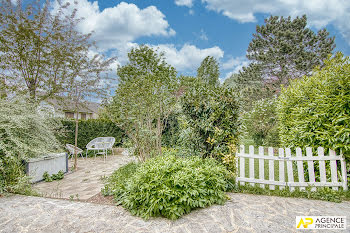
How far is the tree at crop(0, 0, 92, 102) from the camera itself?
617 cm

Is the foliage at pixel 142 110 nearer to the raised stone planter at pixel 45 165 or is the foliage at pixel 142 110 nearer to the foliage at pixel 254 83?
the raised stone planter at pixel 45 165

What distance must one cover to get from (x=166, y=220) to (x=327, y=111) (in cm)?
343

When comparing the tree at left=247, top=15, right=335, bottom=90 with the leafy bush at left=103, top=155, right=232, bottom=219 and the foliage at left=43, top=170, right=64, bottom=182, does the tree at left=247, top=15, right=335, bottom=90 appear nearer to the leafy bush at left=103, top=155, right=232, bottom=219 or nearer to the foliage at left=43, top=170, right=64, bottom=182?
the leafy bush at left=103, top=155, right=232, bottom=219

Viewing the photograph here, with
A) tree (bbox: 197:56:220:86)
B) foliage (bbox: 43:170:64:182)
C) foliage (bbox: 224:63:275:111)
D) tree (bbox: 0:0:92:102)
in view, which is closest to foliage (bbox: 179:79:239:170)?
foliage (bbox: 43:170:64:182)

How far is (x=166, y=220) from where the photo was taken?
255 cm

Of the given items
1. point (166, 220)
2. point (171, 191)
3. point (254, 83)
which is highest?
point (254, 83)

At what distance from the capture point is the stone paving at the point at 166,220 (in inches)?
93.7

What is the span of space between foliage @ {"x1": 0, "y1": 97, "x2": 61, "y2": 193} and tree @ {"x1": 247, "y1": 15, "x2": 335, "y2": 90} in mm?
18870

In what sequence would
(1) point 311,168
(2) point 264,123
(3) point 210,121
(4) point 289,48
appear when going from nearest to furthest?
(1) point 311,168 → (3) point 210,121 → (2) point 264,123 → (4) point 289,48

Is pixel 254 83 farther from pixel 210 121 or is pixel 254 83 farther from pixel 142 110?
pixel 210 121

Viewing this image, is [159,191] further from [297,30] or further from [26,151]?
[297,30]

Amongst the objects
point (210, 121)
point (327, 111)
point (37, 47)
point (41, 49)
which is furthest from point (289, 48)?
point (37, 47)

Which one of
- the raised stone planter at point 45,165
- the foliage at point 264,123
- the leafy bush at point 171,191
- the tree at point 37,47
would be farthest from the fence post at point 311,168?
the tree at point 37,47

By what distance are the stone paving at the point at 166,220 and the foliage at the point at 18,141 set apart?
761mm
